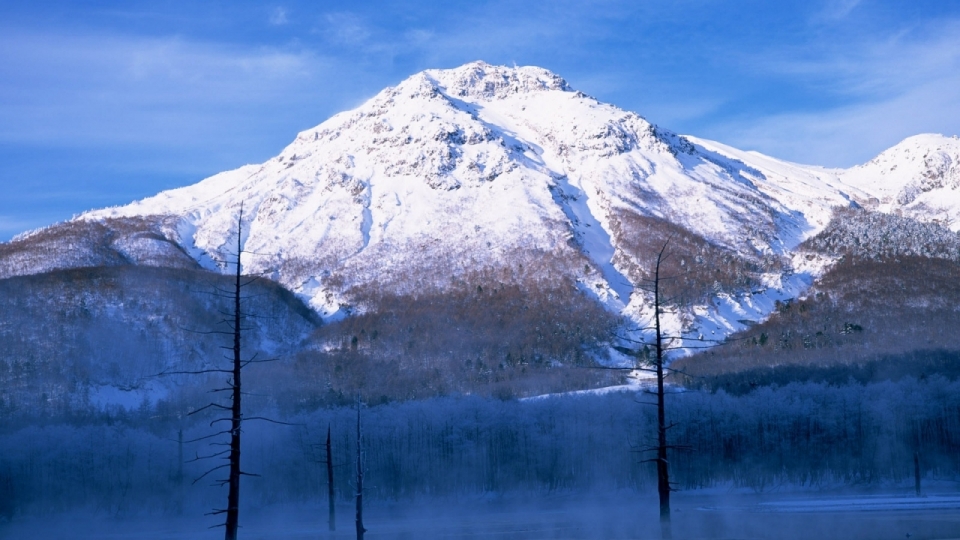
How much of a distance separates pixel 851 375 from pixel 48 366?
410 ft

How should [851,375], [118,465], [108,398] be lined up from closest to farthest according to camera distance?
[118,465], [851,375], [108,398]

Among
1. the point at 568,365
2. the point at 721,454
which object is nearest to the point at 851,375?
the point at 721,454

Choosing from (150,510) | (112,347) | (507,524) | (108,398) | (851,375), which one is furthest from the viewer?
(112,347)

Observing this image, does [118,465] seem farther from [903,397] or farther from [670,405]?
[903,397]

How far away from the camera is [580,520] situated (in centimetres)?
6962

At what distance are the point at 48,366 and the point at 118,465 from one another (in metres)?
68.7

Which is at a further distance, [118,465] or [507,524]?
[118,465]

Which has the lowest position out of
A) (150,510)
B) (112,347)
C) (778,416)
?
(150,510)

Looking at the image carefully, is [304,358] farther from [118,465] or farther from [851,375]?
[851,375]

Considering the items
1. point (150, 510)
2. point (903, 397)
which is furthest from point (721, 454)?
point (150, 510)

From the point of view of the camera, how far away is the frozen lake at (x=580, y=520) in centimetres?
5362

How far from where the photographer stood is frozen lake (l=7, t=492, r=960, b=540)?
5362 cm

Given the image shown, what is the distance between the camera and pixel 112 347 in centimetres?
17375

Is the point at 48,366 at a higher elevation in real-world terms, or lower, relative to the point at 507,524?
higher
